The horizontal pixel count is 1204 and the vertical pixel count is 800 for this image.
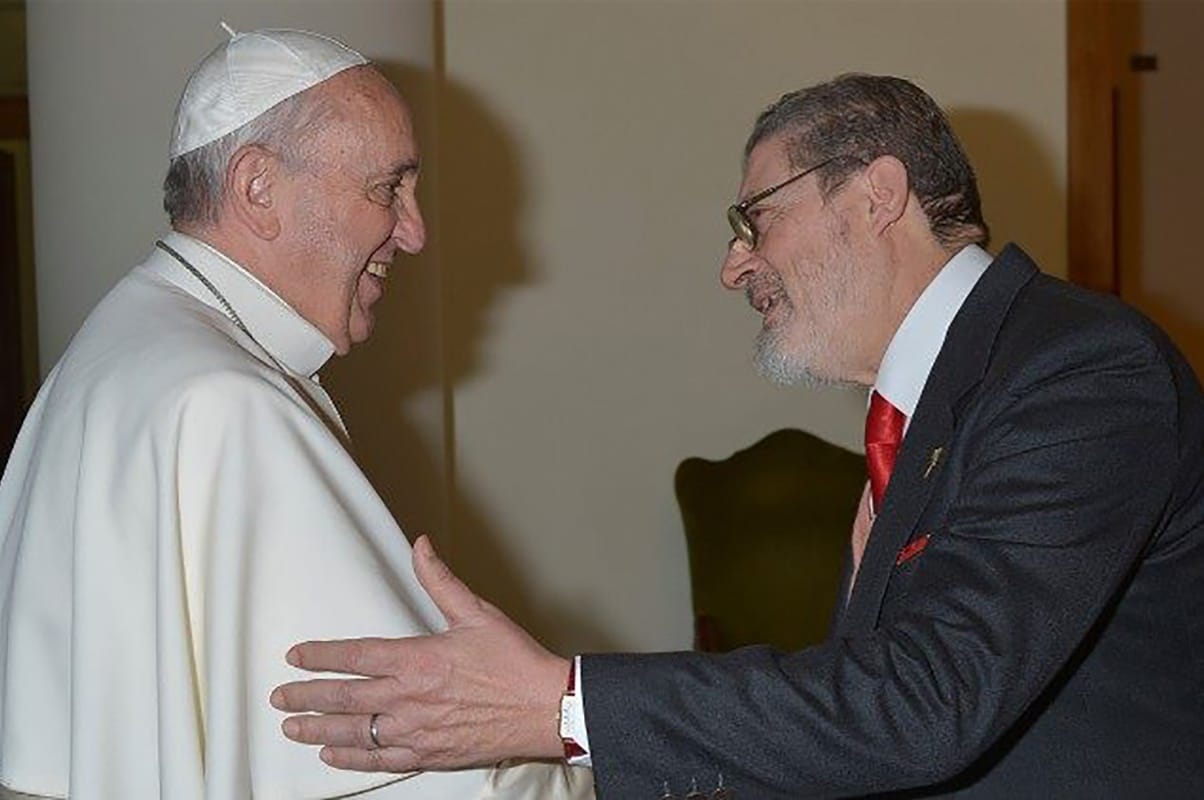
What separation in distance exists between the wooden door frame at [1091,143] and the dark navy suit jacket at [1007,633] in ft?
12.8

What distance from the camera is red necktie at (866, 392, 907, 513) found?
2914 millimetres

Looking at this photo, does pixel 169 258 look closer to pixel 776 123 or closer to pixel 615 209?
pixel 776 123

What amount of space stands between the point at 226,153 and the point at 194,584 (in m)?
0.65

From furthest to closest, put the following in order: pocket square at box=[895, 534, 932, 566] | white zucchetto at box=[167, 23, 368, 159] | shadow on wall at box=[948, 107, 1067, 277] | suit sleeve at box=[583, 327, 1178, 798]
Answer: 1. shadow on wall at box=[948, 107, 1067, 277]
2. white zucchetto at box=[167, 23, 368, 159]
3. pocket square at box=[895, 534, 932, 566]
4. suit sleeve at box=[583, 327, 1178, 798]

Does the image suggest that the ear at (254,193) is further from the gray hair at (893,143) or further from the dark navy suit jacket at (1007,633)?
the dark navy suit jacket at (1007,633)

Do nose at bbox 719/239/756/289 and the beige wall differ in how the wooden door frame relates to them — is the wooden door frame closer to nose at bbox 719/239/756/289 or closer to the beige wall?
the beige wall

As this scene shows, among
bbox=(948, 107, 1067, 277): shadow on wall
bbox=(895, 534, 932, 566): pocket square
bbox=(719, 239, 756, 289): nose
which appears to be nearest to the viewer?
bbox=(895, 534, 932, 566): pocket square

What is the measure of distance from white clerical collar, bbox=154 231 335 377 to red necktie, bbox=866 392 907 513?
772 millimetres

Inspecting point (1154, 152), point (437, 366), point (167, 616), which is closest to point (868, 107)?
point (167, 616)

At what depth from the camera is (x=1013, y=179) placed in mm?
6410

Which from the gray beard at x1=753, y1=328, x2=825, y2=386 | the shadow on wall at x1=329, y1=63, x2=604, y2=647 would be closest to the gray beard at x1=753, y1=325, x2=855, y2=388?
the gray beard at x1=753, y1=328, x2=825, y2=386

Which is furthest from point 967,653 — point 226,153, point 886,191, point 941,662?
point 226,153

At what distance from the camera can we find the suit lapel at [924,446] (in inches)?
104

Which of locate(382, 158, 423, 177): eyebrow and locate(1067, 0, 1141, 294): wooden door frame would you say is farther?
locate(1067, 0, 1141, 294): wooden door frame
